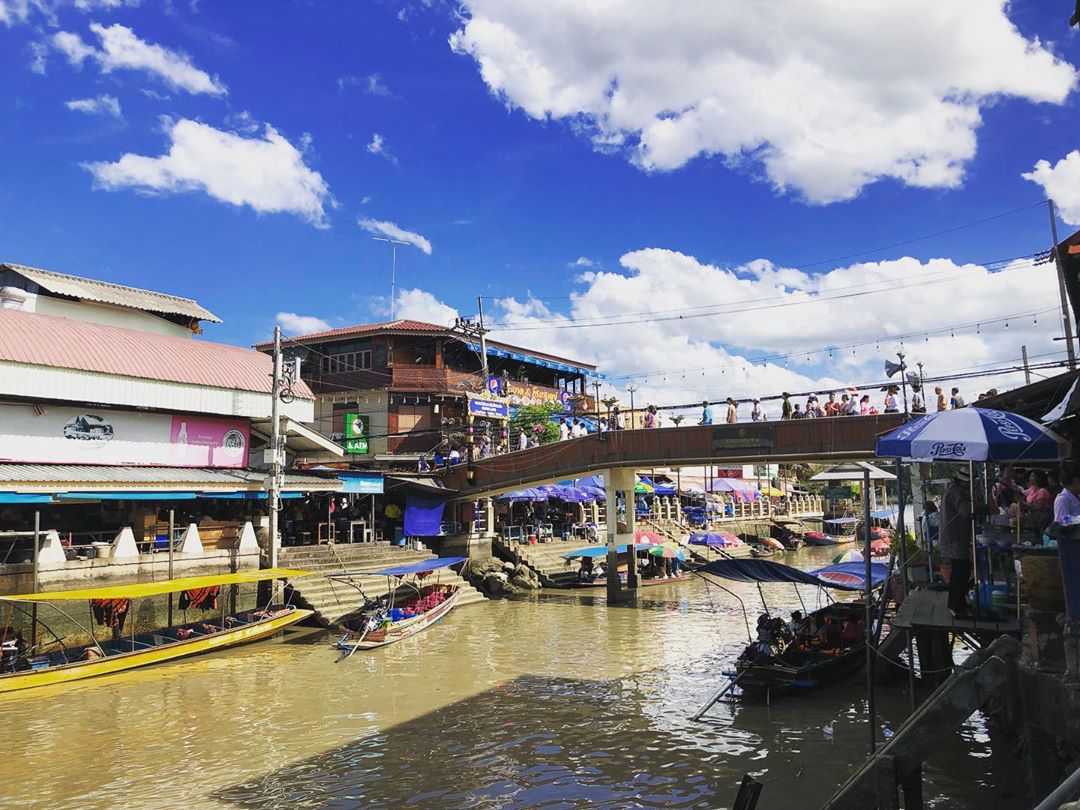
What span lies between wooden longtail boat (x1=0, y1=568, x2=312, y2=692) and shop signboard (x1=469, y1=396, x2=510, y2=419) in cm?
1926

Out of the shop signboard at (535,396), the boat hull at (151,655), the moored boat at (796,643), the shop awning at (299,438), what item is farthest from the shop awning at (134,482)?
the shop signboard at (535,396)

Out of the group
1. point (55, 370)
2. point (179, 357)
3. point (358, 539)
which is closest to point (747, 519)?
point (358, 539)

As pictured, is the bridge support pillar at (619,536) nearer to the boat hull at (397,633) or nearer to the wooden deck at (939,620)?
the boat hull at (397,633)

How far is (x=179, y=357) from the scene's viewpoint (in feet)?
91.2

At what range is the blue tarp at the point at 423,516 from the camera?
3331 cm

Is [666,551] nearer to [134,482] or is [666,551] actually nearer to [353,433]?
[353,433]

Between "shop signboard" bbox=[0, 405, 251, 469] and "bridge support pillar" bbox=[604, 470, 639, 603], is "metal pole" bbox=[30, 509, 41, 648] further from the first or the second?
"bridge support pillar" bbox=[604, 470, 639, 603]

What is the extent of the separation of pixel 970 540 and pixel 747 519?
53.0m

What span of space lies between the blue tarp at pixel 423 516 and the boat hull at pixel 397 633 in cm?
750

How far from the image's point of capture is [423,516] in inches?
1329

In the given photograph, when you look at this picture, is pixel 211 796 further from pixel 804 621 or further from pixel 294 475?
pixel 294 475

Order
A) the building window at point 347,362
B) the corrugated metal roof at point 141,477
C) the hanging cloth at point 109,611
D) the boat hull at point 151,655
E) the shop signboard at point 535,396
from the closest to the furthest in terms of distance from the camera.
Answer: the boat hull at point 151,655 < the hanging cloth at point 109,611 < the corrugated metal roof at point 141,477 < the building window at point 347,362 < the shop signboard at point 535,396

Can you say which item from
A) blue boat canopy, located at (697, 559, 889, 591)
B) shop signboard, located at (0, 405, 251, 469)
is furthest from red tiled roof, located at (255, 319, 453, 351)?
blue boat canopy, located at (697, 559, 889, 591)

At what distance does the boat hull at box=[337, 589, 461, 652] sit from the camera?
70.0ft
